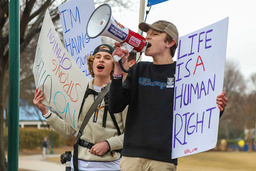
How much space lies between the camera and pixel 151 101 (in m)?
2.56

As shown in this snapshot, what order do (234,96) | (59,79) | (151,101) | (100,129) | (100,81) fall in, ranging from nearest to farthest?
(151,101), (100,129), (100,81), (59,79), (234,96)

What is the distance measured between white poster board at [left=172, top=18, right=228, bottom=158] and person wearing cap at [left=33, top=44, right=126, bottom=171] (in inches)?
25.3

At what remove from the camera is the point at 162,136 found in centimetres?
251

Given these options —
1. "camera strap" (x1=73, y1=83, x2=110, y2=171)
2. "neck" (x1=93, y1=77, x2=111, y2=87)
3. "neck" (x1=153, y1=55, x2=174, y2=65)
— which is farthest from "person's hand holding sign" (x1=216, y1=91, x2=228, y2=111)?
"neck" (x1=93, y1=77, x2=111, y2=87)

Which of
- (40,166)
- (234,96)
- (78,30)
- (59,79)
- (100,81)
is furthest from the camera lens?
(234,96)

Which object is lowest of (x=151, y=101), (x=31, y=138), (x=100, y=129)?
(x=31, y=138)

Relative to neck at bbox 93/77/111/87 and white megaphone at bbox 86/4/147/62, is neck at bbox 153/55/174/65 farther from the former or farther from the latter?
neck at bbox 93/77/111/87

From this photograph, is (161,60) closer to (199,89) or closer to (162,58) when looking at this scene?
(162,58)

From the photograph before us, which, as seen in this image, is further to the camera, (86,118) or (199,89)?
A: (86,118)

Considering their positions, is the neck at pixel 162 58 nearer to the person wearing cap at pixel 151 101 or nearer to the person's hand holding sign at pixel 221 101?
the person wearing cap at pixel 151 101

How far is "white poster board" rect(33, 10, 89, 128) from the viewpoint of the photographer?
11.4 ft

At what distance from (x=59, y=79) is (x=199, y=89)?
1452 millimetres

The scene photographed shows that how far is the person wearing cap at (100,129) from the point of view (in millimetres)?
3051

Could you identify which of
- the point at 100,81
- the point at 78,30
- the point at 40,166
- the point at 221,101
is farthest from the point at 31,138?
the point at 221,101
